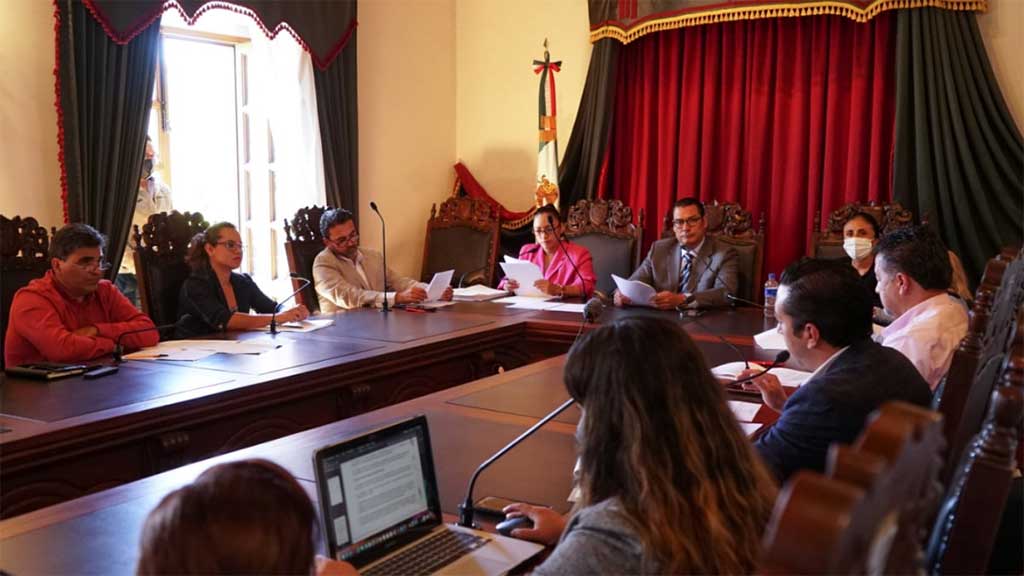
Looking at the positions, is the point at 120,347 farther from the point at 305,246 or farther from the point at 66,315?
the point at 305,246

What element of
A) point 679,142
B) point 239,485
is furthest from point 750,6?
point 239,485

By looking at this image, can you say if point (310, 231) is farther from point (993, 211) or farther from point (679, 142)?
point (993, 211)

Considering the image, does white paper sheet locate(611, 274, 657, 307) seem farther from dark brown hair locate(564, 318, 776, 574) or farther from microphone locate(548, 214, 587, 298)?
dark brown hair locate(564, 318, 776, 574)

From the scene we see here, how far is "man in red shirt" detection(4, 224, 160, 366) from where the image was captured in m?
2.80

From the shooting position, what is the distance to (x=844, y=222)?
14.8 feet

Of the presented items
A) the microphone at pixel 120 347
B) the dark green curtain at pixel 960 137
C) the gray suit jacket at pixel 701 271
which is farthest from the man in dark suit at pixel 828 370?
the dark green curtain at pixel 960 137

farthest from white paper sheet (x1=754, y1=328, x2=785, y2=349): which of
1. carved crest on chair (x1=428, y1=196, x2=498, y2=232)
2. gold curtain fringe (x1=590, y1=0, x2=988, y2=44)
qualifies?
carved crest on chair (x1=428, y1=196, x2=498, y2=232)

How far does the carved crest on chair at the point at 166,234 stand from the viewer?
362 centimetres

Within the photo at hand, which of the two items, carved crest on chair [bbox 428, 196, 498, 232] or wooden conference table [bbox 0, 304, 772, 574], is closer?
wooden conference table [bbox 0, 304, 772, 574]

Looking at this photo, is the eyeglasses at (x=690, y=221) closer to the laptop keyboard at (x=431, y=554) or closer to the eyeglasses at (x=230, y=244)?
the eyeglasses at (x=230, y=244)

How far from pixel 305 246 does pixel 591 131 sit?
201 cm

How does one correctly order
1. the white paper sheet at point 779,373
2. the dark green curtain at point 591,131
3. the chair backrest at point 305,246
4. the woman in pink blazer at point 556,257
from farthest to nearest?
the dark green curtain at point 591,131 → the woman in pink blazer at point 556,257 → the chair backrest at point 305,246 → the white paper sheet at point 779,373

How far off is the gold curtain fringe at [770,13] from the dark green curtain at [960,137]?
6 centimetres

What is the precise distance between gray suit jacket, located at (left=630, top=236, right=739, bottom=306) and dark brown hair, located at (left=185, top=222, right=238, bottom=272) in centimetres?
207
